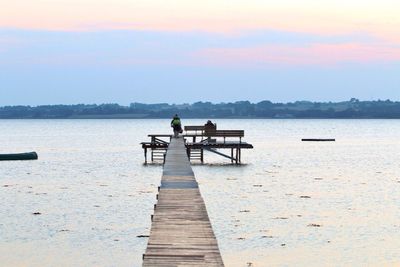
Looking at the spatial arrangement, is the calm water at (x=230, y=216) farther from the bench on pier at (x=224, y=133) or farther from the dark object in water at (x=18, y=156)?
the dark object in water at (x=18, y=156)

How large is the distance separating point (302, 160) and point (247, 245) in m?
51.3

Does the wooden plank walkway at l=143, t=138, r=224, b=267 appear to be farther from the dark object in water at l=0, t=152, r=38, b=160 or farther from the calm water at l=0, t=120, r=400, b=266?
the dark object in water at l=0, t=152, r=38, b=160

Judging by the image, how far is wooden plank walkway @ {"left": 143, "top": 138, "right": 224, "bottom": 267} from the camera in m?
13.5

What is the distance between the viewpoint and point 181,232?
16.0m

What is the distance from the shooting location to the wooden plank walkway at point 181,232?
44.3 feet

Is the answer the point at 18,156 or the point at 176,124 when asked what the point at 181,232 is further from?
the point at 18,156

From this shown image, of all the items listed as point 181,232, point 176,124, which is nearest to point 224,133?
point 176,124

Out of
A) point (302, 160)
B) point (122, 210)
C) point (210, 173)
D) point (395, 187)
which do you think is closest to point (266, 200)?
point (122, 210)

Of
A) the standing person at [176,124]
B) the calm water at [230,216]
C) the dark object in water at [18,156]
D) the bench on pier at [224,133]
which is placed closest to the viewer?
the calm water at [230,216]

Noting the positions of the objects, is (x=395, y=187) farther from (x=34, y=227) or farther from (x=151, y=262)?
(x=151, y=262)

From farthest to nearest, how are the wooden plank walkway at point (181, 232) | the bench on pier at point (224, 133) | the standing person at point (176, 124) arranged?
the standing person at point (176, 124)
the bench on pier at point (224, 133)
the wooden plank walkway at point (181, 232)

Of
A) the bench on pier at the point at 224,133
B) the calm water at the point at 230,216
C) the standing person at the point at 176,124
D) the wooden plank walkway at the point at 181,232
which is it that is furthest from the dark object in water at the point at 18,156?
the wooden plank walkway at the point at 181,232

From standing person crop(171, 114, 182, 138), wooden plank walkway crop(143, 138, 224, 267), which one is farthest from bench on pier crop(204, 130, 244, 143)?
wooden plank walkway crop(143, 138, 224, 267)

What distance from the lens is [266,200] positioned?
122 feet
